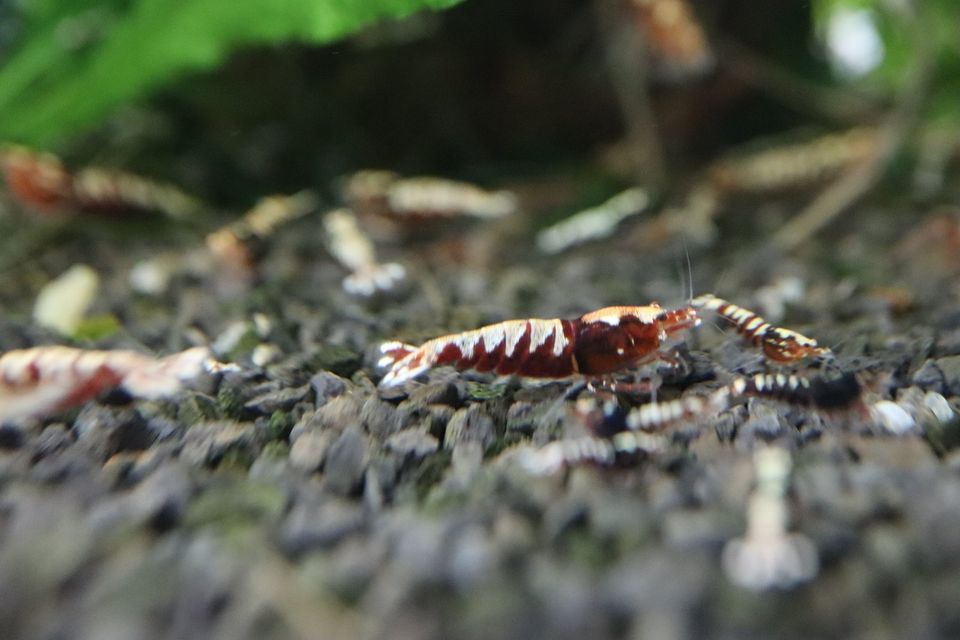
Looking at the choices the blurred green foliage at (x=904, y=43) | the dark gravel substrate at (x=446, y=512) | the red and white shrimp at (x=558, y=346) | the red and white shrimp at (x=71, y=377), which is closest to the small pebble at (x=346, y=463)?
the dark gravel substrate at (x=446, y=512)

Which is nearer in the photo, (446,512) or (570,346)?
(446,512)

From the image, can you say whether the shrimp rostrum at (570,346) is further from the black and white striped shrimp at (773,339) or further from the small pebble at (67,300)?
the small pebble at (67,300)

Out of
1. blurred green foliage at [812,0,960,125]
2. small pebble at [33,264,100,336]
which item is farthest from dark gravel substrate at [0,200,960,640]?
blurred green foliage at [812,0,960,125]

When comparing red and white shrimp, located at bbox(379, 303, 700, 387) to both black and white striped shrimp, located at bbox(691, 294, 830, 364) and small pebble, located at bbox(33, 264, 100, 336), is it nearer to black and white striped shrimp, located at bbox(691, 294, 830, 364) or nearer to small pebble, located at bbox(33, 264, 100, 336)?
black and white striped shrimp, located at bbox(691, 294, 830, 364)

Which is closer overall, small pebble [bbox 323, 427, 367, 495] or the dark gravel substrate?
the dark gravel substrate

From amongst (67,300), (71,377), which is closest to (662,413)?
(71,377)

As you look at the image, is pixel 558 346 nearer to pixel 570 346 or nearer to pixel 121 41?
pixel 570 346

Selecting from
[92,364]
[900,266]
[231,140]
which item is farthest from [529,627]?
[231,140]
